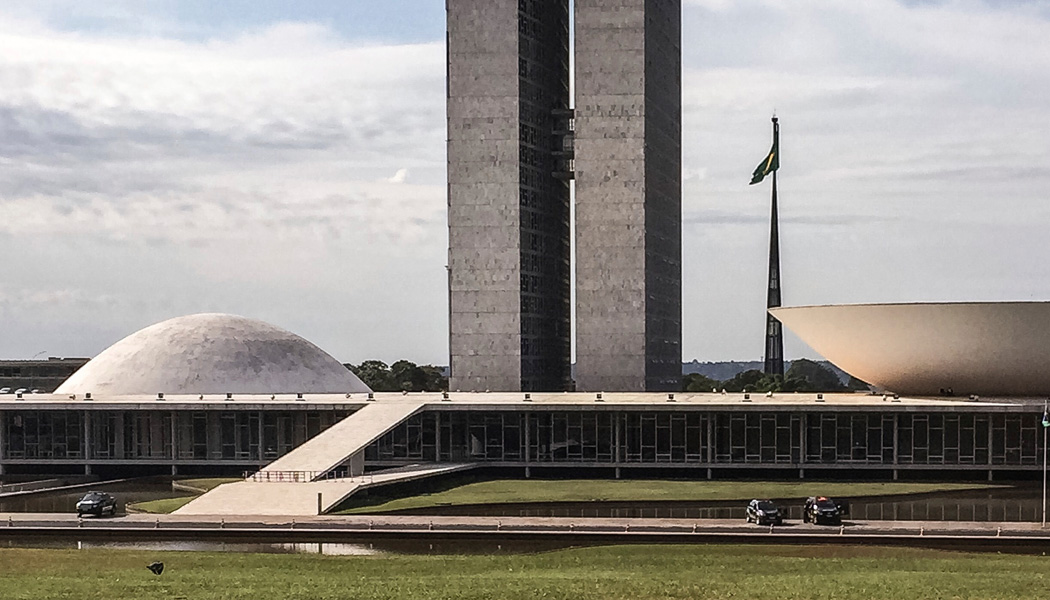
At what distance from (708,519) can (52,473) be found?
2250 inches

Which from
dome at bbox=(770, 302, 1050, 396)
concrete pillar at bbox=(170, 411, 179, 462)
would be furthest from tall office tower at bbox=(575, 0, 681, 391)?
concrete pillar at bbox=(170, 411, 179, 462)

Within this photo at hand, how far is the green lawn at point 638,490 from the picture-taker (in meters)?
78.8

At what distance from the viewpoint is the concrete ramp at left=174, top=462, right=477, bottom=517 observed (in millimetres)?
71688

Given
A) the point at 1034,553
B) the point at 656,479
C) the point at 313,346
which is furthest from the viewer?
the point at 313,346

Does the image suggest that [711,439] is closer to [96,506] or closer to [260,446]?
[260,446]

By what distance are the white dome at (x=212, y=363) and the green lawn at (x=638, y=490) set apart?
38198 millimetres

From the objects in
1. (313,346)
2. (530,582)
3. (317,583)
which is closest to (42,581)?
(317,583)

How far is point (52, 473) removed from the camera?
347 feet

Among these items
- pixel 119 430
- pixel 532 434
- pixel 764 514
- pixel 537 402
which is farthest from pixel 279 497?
pixel 119 430

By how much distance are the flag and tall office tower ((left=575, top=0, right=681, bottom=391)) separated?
64.7ft

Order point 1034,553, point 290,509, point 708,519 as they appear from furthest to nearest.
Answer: point 290,509 < point 708,519 < point 1034,553

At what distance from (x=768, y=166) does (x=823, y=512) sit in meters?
97.1

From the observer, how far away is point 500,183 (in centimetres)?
13088

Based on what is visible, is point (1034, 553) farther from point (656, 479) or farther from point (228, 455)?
point (228, 455)
